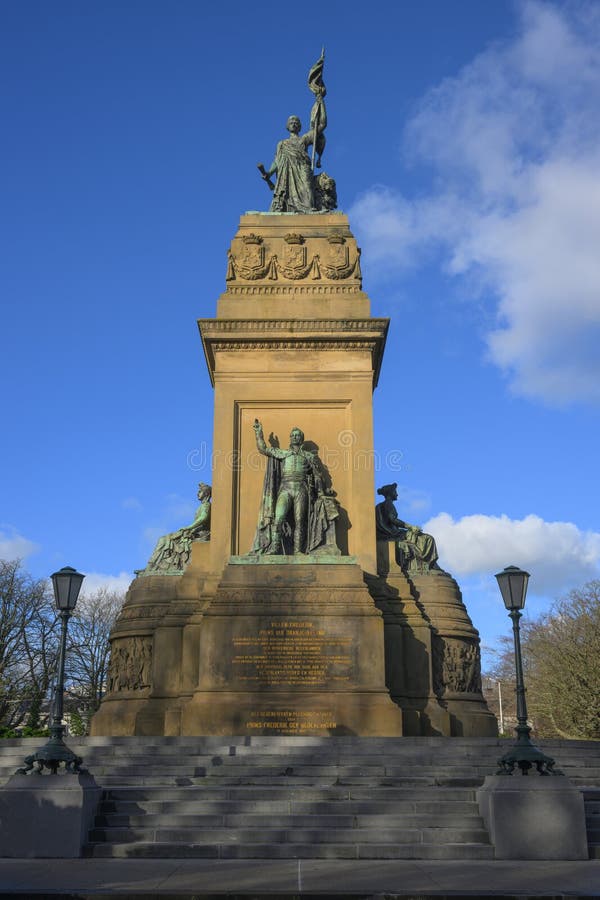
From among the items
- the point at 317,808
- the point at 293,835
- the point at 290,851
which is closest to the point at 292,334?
the point at 317,808

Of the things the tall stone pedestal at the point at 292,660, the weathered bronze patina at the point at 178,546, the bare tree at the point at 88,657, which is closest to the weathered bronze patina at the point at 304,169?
the weathered bronze patina at the point at 178,546

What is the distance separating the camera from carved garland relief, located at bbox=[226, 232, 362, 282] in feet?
88.2

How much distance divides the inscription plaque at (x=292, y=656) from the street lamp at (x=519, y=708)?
21.5ft

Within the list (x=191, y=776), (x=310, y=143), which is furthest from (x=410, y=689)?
(x=310, y=143)

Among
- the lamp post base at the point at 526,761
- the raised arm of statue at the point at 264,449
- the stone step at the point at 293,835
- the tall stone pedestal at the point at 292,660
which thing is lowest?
the stone step at the point at 293,835

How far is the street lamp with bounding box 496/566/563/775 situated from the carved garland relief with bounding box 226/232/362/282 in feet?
43.9

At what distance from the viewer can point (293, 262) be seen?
27.0 m

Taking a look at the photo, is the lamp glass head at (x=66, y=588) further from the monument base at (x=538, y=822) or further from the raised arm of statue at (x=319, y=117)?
the raised arm of statue at (x=319, y=117)

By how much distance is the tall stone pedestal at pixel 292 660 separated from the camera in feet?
68.1

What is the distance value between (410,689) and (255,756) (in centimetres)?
760

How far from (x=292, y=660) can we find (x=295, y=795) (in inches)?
288

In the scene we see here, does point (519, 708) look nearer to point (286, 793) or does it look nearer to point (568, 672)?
point (286, 793)

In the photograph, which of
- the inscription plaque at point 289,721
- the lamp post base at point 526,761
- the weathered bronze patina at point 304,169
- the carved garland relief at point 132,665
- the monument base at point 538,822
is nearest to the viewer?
the monument base at point 538,822

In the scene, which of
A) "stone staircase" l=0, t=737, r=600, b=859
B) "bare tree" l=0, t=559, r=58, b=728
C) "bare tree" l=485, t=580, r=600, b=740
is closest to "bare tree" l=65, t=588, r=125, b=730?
"bare tree" l=0, t=559, r=58, b=728
